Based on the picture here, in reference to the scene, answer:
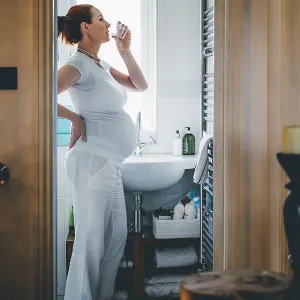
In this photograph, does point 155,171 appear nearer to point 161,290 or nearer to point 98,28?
point 161,290

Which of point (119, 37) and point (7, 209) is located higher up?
point (119, 37)

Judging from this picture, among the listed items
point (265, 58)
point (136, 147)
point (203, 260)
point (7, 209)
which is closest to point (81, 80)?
point (136, 147)

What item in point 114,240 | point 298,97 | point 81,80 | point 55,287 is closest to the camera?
point 298,97

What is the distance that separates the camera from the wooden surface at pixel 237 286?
1174 mm

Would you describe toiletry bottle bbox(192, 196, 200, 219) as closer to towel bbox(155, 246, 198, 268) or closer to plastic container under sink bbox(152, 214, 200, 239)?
plastic container under sink bbox(152, 214, 200, 239)

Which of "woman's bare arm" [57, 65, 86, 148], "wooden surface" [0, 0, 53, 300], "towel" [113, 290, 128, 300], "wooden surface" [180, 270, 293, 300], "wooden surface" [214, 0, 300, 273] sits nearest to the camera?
"wooden surface" [180, 270, 293, 300]

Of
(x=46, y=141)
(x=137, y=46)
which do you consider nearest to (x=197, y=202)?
(x=137, y=46)

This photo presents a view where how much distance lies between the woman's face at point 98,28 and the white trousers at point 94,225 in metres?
0.54

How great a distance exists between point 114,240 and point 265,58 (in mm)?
1121

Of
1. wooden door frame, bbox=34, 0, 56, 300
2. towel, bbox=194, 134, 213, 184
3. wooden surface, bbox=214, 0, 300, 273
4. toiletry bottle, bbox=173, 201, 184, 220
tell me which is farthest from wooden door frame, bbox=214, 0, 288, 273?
wooden door frame, bbox=34, 0, 56, 300

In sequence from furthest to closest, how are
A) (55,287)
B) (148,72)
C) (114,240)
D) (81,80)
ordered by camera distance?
(148,72)
(114,240)
(81,80)
(55,287)

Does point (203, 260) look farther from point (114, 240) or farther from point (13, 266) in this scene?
point (13, 266)

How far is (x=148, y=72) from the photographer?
8.68 feet

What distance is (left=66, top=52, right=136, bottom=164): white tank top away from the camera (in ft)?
7.57
